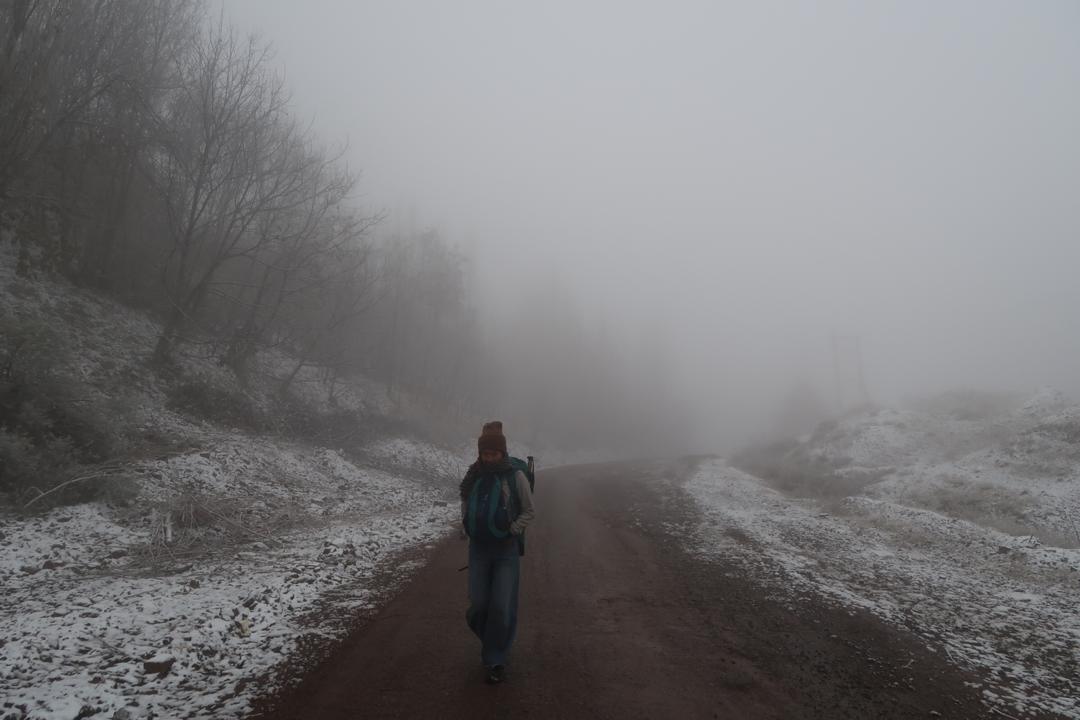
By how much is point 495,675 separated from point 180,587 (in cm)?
484

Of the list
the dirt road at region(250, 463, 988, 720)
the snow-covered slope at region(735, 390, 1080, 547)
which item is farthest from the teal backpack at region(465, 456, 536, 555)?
the snow-covered slope at region(735, 390, 1080, 547)

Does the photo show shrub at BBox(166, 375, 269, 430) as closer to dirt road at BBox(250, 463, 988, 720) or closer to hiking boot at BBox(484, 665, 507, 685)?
dirt road at BBox(250, 463, 988, 720)

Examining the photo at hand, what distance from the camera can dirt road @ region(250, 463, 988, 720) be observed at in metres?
4.70

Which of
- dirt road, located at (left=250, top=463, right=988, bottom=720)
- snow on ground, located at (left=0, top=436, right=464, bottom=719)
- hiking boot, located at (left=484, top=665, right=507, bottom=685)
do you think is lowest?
dirt road, located at (left=250, top=463, right=988, bottom=720)

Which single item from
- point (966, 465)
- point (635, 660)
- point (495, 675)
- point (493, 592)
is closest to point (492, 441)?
point (493, 592)

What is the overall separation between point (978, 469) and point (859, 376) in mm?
43880

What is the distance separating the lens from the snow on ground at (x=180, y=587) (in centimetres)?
471

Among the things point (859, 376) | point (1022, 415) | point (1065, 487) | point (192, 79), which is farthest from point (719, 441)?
point (192, 79)

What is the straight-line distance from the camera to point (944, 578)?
938cm

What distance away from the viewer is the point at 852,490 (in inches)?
805

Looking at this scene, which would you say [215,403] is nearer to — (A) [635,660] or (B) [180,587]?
(B) [180,587]

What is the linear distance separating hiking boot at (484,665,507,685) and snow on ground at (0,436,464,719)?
2094 mm

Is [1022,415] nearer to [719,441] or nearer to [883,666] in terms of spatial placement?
[883,666]

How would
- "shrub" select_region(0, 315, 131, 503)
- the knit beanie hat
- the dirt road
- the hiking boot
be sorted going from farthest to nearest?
"shrub" select_region(0, 315, 131, 503) → the knit beanie hat → the hiking boot → the dirt road
